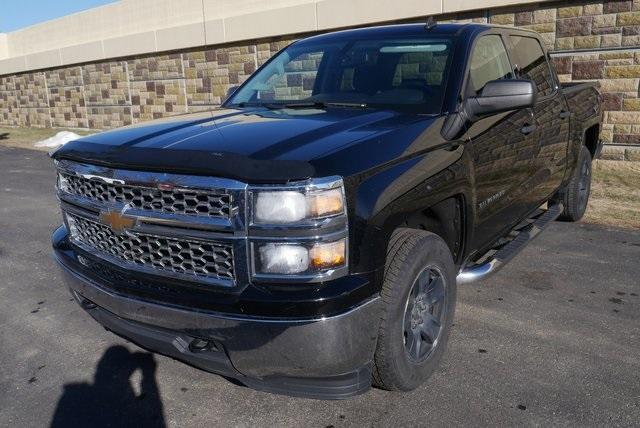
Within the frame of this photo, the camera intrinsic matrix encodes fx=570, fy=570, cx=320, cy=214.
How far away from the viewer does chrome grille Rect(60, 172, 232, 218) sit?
2.29 metres

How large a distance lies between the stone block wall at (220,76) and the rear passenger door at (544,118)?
1306 mm

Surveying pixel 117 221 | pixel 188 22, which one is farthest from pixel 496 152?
pixel 188 22

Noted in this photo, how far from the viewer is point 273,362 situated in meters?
2.32

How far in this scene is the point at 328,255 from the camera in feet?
7.46

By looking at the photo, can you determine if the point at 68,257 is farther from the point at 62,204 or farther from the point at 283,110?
the point at 283,110

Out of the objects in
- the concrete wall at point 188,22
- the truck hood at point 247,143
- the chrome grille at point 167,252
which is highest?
the concrete wall at point 188,22

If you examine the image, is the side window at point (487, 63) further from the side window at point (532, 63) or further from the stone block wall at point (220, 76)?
the stone block wall at point (220, 76)

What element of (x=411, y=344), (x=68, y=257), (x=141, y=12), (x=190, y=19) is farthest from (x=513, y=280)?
(x=141, y=12)

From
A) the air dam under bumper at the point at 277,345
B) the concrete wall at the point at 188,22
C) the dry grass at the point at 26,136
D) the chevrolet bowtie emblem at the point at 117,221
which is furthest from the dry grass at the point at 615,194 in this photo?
the dry grass at the point at 26,136

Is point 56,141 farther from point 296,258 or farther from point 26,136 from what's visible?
point 296,258

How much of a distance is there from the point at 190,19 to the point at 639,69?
37.7ft

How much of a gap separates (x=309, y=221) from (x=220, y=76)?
11.2 meters

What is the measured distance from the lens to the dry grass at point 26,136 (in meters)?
15.8

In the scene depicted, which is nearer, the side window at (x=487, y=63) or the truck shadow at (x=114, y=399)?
the truck shadow at (x=114, y=399)
